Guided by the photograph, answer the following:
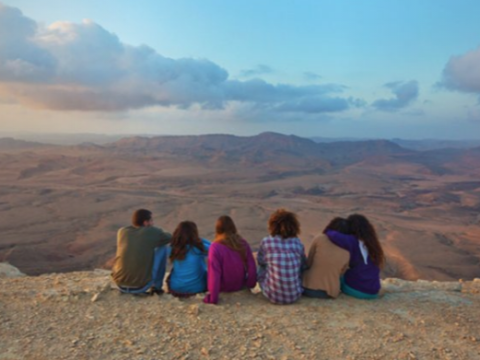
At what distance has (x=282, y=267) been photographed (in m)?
4.23

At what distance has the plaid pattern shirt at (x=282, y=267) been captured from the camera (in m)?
4.24

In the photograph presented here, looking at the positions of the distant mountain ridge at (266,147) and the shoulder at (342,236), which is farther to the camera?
the distant mountain ridge at (266,147)

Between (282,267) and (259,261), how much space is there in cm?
34

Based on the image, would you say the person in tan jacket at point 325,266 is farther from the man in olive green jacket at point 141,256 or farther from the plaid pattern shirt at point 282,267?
the man in olive green jacket at point 141,256

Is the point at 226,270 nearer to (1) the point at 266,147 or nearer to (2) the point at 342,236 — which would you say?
(2) the point at 342,236

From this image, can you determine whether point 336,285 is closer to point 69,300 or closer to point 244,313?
point 244,313

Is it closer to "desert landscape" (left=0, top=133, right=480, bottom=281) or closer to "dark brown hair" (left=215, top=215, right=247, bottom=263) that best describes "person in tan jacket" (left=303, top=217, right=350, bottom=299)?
"dark brown hair" (left=215, top=215, right=247, bottom=263)

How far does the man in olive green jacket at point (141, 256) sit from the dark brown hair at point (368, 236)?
2.12 metres

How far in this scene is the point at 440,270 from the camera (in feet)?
52.5

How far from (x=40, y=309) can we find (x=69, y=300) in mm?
322

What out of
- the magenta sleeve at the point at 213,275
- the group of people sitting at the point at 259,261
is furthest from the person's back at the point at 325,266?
the magenta sleeve at the point at 213,275

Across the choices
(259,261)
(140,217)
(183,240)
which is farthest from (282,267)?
(140,217)

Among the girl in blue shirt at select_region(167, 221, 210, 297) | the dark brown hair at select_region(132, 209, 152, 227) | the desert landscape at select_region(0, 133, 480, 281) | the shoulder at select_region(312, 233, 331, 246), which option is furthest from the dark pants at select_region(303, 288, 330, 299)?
the desert landscape at select_region(0, 133, 480, 281)

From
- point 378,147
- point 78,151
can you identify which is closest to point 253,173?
point 78,151
